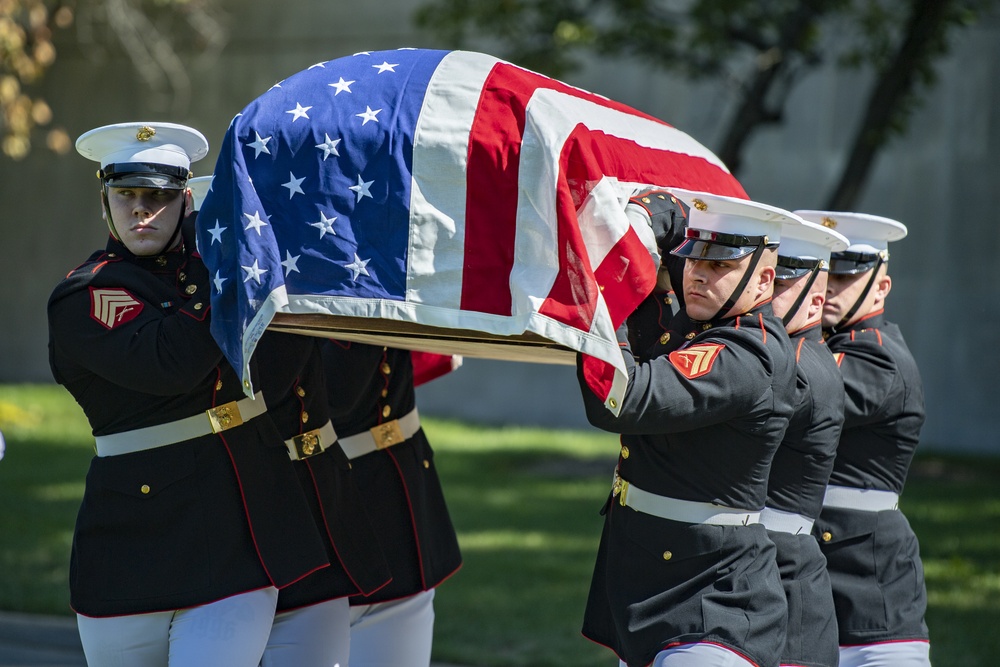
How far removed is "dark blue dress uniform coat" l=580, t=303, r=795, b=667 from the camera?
2.77 m

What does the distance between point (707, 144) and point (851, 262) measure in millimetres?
9288

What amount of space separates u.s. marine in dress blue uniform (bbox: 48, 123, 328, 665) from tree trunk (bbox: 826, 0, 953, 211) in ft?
22.6

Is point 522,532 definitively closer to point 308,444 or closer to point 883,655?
point 883,655

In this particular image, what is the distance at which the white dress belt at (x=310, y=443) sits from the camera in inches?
136

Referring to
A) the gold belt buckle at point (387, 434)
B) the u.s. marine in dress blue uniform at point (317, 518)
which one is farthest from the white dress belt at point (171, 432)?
the gold belt buckle at point (387, 434)

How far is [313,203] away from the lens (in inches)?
114

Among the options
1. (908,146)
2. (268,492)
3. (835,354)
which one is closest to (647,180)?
(835,354)

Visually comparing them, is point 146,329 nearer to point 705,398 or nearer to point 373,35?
point 705,398

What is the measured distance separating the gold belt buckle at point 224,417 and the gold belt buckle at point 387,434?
35.9 inches

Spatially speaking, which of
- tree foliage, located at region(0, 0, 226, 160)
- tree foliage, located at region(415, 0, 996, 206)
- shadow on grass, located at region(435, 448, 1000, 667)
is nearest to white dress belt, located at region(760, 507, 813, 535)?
shadow on grass, located at region(435, 448, 1000, 667)

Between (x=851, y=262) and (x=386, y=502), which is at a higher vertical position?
(x=851, y=262)

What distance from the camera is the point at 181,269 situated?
305 centimetres

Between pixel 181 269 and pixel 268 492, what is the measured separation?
0.62m

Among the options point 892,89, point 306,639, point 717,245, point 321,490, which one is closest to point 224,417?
point 321,490
